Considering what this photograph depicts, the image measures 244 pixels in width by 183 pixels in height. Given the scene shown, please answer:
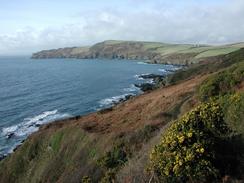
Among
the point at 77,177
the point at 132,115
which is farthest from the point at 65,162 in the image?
the point at 132,115

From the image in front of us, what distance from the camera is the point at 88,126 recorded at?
33906 millimetres

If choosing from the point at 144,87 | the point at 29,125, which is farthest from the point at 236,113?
the point at 144,87

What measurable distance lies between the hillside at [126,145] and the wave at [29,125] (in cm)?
2227

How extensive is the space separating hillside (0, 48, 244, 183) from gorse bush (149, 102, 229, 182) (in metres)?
0.04

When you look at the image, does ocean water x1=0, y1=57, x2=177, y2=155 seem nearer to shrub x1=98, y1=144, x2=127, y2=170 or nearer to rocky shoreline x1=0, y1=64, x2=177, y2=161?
rocky shoreline x1=0, y1=64, x2=177, y2=161

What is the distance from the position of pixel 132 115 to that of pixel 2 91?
74.7m

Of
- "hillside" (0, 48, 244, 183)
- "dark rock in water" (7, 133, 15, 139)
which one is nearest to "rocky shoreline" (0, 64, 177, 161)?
"dark rock in water" (7, 133, 15, 139)

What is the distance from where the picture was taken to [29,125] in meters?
65.1

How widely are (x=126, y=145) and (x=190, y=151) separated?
11.4 m

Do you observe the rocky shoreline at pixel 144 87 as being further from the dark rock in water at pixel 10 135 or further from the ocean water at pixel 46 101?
the ocean water at pixel 46 101

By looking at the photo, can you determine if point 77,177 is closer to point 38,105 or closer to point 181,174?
point 181,174

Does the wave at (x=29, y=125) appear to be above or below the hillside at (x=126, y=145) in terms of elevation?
below

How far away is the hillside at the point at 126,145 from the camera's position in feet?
39.9

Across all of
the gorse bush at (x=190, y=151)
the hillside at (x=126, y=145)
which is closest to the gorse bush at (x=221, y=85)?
the hillside at (x=126, y=145)
